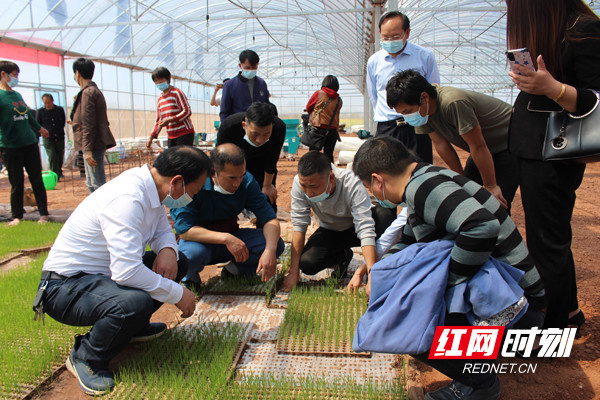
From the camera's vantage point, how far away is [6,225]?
5.04m

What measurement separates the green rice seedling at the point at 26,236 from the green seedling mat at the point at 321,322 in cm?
279

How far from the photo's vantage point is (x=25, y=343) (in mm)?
2236

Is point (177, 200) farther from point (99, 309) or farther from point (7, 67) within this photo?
point (7, 67)

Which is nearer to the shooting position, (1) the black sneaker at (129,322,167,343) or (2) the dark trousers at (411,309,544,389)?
(2) the dark trousers at (411,309,544,389)

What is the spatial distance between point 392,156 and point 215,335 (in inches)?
51.6

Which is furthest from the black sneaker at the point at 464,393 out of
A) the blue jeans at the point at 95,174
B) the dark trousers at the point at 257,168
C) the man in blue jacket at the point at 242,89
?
the blue jeans at the point at 95,174

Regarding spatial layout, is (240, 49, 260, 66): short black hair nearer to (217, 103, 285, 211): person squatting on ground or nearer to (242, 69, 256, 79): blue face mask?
(242, 69, 256, 79): blue face mask

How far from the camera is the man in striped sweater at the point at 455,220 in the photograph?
59.0 inches

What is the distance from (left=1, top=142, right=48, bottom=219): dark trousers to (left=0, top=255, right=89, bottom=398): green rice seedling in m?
2.47

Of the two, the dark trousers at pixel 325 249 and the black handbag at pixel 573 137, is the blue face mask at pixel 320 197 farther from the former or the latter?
the black handbag at pixel 573 137

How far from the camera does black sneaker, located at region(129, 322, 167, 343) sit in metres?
2.27

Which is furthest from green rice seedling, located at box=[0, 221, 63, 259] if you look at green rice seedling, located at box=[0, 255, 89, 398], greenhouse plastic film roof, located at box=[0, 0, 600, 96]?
greenhouse plastic film roof, located at box=[0, 0, 600, 96]

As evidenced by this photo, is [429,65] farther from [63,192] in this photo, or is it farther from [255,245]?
[63,192]

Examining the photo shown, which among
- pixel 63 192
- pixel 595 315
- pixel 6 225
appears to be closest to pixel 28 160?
pixel 6 225
